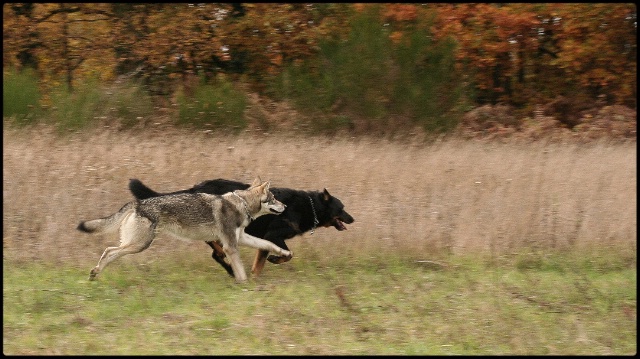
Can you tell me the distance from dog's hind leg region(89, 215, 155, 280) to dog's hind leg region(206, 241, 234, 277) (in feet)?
3.14

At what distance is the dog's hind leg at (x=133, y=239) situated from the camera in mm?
8695

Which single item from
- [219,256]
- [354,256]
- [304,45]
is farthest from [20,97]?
[354,256]

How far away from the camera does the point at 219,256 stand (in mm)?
9492

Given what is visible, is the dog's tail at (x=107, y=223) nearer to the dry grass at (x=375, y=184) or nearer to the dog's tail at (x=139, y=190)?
the dog's tail at (x=139, y=190)

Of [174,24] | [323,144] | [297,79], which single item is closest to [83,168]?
[323,144]

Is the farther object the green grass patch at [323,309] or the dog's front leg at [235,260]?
the dog's front leg at [235,260]

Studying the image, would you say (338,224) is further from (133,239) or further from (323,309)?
(133,239)

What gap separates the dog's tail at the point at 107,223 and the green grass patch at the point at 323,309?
585 mm

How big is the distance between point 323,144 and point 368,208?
250 centimetres

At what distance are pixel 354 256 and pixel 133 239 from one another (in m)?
2.92

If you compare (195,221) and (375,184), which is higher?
(195,221)

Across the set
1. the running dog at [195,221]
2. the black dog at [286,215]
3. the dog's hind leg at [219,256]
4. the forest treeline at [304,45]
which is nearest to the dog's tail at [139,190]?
the black dog at [286,215]

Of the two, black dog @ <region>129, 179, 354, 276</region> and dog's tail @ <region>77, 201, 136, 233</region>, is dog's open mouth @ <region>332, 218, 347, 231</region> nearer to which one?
black dog @ <region>129, 179, 354, 276</region>

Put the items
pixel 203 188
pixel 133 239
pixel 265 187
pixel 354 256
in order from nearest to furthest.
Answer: pixel 133 239
pixel 265 187
pixel 203 188
pixel 354 256
